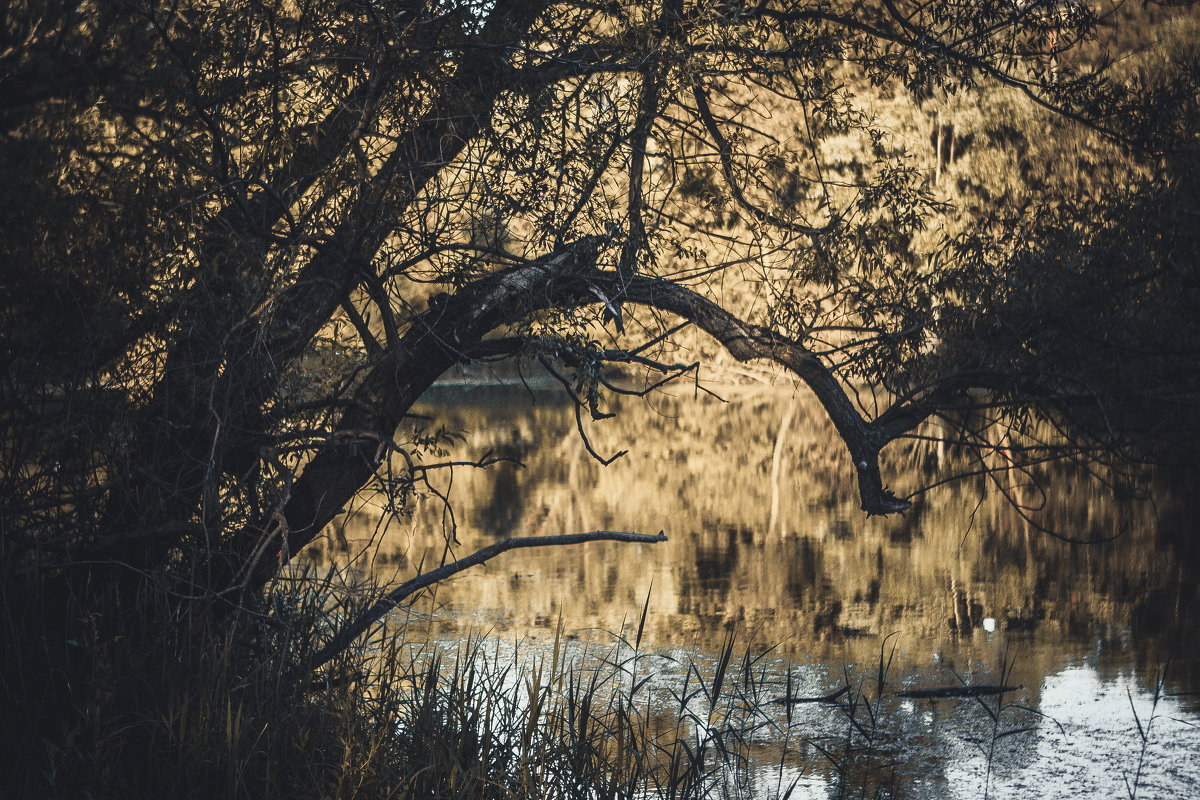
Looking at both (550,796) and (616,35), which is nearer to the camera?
(550,796)

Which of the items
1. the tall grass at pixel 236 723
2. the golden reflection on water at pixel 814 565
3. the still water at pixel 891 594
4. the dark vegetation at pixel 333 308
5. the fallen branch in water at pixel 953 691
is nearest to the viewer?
the tall grass at pixel 236 723

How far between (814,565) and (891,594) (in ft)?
3.73

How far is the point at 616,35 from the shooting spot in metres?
4.36

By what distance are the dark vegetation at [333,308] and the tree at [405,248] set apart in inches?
0.7

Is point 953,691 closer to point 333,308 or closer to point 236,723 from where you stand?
point 333,308

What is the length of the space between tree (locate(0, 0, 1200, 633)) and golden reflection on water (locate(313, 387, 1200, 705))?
2.20ft

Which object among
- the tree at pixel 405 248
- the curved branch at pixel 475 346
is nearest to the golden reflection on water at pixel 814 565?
the curved branch at pixel 475 346

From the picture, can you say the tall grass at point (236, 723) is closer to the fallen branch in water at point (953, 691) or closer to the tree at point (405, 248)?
the tree at point (405, 248)

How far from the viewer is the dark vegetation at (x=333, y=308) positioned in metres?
3.50

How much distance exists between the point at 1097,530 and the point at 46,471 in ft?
32.9

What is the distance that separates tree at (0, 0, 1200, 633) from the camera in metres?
3.79

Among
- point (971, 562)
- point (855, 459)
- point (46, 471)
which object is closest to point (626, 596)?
point (971, 562)

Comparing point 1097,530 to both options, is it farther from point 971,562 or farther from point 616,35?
point 616,35

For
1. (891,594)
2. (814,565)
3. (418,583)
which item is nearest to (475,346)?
(418,583)
